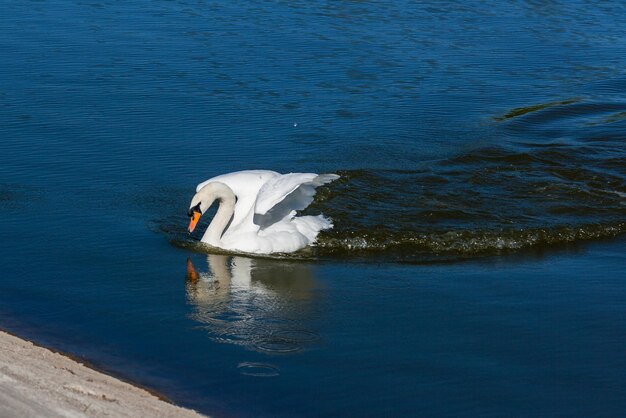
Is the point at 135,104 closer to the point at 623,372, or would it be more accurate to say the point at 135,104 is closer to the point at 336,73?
the point at 336,73

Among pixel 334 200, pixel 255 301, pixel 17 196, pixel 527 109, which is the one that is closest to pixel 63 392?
pixel 255 301

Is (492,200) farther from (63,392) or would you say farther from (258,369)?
(63,392)

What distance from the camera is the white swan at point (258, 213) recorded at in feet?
40.7

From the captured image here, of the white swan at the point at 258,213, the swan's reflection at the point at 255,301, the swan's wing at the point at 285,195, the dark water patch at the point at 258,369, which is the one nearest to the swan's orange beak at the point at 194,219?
the white swan at the point at 258,213

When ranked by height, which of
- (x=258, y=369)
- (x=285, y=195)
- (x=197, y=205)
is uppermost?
(x=285, y=195)

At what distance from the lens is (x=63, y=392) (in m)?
8.33

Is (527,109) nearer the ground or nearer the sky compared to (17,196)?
nearer the sky

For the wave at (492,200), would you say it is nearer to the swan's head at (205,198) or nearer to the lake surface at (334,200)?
the lake surface at (334,200)

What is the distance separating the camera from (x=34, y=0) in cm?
2336

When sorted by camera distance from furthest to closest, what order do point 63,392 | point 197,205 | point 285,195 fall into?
point 197,205 → point 285,195 → point 63,392

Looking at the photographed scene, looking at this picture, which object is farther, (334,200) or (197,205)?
(334,200)

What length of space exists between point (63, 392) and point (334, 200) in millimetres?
6198

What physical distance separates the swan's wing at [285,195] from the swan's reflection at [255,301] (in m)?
0.62

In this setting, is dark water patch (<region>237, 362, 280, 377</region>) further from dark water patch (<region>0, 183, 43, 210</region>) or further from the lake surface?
dark water patch (<region>0, 183, 43, 210</region>)
